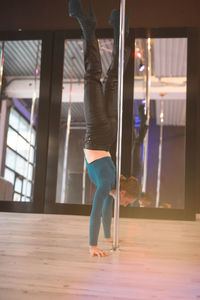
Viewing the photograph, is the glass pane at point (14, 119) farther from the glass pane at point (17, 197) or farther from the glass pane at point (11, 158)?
the glass pane at point (17, 197)

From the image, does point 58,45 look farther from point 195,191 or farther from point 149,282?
point 149,282

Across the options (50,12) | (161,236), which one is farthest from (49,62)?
(161,236)

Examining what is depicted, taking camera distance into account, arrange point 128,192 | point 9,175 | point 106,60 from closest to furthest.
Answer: point 128,192, point 106,60, point 9,175

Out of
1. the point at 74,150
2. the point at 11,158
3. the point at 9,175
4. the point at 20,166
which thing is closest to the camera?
the point at 9,175

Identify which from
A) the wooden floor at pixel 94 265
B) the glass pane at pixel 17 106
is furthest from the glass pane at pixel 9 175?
the wooden floor at pixel 94 265

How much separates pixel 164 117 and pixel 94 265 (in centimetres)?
847

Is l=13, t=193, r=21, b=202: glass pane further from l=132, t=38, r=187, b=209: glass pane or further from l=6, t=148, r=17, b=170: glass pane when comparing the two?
l=132, t=38, r=187, b=209: glass pane

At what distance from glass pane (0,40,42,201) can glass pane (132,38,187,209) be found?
213cm

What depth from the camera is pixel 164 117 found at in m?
10.2

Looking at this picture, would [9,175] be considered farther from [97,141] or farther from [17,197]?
[97,141]

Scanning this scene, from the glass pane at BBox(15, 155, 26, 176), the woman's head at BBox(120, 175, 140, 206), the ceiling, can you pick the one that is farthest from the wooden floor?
the glass pane at BBox(15, 155, 26, 176)

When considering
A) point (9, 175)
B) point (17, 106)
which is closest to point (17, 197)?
point (9, 175)

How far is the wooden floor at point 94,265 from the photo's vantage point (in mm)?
1680

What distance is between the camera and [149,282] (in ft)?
5.89
